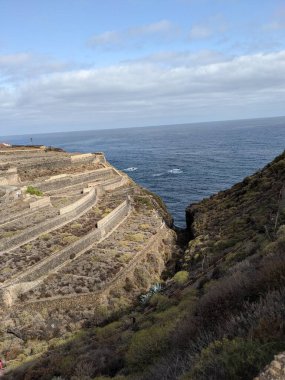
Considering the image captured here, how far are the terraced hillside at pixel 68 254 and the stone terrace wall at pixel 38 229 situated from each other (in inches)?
2.9

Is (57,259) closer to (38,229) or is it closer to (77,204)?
(38,229)

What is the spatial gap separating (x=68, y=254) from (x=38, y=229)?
12.3 ft

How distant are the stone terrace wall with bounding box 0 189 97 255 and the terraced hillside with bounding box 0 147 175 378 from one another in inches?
2.9

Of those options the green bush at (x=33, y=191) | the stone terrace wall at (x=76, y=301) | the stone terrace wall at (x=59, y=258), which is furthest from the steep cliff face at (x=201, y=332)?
the green bush at (x=33, y=191)

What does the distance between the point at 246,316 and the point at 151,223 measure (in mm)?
28034

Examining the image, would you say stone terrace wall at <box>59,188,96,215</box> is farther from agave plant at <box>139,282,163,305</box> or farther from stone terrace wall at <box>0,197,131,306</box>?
agave plant at <box>139,282,163,305</box>

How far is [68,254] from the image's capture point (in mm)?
27219

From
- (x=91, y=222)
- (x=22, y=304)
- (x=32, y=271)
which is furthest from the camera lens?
(x=91, y=222)

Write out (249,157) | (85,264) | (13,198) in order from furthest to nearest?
1. (249,157)
2. (13,198)
3. (85,264)

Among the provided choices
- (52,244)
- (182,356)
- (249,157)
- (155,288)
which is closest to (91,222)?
(52,244)

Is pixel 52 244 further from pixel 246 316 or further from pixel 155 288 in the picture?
pixel 246 316

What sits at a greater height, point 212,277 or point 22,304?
point 212,277

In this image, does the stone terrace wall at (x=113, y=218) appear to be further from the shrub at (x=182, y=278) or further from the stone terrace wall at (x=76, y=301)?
the shrub at (x=182, y=278)

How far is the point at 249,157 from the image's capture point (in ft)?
355
